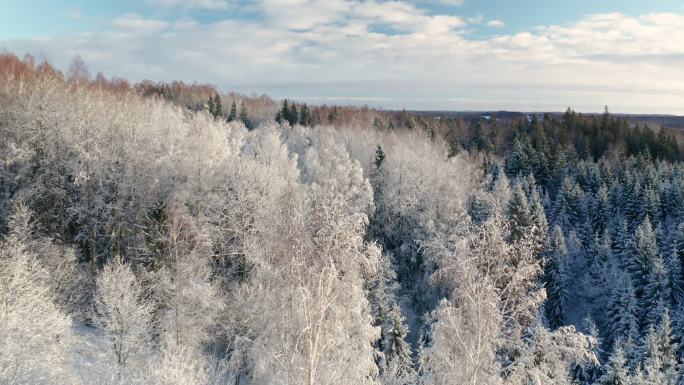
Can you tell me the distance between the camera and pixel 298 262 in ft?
46.2

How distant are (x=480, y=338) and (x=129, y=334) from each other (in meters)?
16.6

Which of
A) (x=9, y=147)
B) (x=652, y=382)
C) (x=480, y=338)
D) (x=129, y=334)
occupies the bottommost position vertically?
(x=652, y=382)

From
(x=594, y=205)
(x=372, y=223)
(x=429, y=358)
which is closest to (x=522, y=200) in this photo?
(x=372, y=223)

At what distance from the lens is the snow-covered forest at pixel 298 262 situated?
11.2 metres

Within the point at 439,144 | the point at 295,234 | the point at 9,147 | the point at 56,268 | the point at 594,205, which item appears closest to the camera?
the point at 295,234

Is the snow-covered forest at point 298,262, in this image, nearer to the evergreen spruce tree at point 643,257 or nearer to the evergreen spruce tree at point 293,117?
the evergreen spruce tree at point 643,257

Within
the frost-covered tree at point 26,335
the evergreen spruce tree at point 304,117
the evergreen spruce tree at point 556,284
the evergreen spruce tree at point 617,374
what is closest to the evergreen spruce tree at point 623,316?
the evergreen spruce tree at point 556,284

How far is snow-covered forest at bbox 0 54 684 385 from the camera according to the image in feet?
36.9

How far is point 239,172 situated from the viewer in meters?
32.2

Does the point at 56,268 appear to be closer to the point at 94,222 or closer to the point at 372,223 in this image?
the point at 94,222

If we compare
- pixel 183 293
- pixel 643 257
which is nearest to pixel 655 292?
pixel 643 257

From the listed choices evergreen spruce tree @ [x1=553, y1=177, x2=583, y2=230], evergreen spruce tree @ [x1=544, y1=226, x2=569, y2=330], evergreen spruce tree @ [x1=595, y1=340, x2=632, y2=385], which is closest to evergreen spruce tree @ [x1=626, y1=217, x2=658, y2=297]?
evergreen spruce tree @ [x1=544, y1=226, x2=569, y2=330]

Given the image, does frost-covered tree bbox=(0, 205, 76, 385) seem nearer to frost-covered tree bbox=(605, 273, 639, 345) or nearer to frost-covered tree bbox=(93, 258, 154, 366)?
frost-covered tree bbox=(93, 258, 154, 366)

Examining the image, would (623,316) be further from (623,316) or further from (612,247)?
(612,247)
